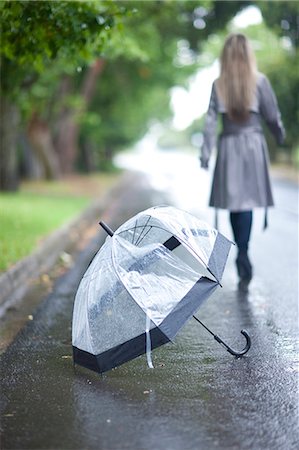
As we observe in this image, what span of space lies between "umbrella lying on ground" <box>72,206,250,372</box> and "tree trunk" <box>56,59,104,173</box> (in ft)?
69.0

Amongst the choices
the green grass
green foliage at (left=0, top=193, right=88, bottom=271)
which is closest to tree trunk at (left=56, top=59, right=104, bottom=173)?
the green grass

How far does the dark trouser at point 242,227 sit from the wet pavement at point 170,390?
24.5 inches

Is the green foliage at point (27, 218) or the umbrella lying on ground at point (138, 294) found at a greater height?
the umbrella lying on ground at point (138, 294)

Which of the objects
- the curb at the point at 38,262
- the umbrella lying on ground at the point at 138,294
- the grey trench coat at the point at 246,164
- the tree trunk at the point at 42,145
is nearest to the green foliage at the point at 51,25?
the grey trench coat at the point at 246,164

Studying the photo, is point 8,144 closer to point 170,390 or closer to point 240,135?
point 240,135

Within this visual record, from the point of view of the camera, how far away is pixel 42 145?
24172 mm

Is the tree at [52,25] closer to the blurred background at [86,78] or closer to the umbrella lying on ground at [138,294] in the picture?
the blurred background at [86,78]

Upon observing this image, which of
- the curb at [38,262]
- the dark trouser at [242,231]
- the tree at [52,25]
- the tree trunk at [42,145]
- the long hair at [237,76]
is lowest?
the tree trunk at [42,145]

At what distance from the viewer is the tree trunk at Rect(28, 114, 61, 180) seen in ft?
Answer: 78.3

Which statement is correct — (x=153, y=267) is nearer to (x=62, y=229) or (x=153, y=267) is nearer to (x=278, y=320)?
(x=278, y=320)

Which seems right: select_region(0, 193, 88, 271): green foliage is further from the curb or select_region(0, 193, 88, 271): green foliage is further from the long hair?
the long hair

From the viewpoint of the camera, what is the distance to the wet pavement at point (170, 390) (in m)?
3.33

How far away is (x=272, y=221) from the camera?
1305 centimetres

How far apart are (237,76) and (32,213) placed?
750 cm
